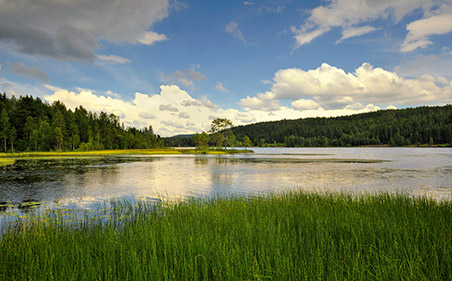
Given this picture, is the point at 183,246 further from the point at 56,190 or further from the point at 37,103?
the point at 37,103

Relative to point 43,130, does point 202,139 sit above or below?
below

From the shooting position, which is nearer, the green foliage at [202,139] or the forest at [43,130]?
the forest at [43,130]

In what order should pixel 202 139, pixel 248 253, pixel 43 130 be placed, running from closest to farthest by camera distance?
pixel 248 253, pixel 43 130, pixel 202 139

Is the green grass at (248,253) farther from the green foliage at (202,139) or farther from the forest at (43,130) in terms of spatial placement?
the green foliage at (202,139)

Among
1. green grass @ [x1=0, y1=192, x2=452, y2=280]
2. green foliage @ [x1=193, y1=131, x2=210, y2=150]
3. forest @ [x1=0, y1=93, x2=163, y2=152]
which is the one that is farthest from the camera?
green foliage @ [x1=193, y1=131, x2=210, y2=150]

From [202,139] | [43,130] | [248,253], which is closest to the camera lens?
[248,253]

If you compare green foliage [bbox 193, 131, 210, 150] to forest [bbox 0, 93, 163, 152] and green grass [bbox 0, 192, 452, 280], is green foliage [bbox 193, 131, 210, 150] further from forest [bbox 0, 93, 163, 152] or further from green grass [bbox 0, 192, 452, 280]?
green grass [bbox 0, 192, 452, 280]

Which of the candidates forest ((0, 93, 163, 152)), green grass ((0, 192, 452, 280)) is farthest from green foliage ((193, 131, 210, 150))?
green grass ((0, 192, 452, 280))

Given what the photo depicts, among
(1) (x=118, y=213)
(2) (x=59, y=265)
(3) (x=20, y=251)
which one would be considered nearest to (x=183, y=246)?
(2) (x=59, y=265)

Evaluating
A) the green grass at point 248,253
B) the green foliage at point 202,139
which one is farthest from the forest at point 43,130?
the green grass at point 248,253

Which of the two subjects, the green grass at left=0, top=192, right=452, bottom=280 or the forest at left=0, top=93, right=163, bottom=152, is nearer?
the green grass at left=0, top=192, right=452, bottom=280

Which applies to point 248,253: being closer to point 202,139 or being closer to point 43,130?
point 43,130

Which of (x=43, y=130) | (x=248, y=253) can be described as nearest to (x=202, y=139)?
(x=43, y=130)

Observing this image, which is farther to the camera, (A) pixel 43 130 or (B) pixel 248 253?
(A) pixel 43 130
